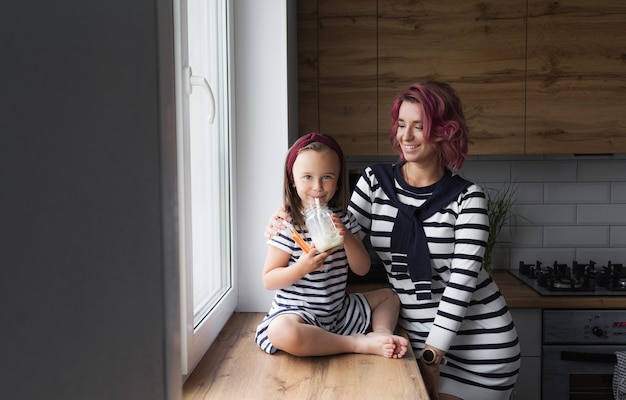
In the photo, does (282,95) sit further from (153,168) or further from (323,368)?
(153,168)

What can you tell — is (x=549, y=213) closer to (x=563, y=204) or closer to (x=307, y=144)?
(x=563, y=204)

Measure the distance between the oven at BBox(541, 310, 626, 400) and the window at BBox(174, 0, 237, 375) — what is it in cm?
125

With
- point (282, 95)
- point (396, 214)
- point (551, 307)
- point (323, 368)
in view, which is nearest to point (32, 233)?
point (323, 368)

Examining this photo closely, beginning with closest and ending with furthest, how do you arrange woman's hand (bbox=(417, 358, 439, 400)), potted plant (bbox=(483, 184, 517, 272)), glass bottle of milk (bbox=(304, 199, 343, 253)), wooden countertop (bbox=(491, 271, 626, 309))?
1. glass bottle of milk (bbox=(304, 199, 343, 253))
2. woman's hand (bbox=(417, 358, 439, 400))
3. wooden countertop (bbox=(491, 271, 626, 309))
4. potted plant (bbox=(483, 184, 517, 272))

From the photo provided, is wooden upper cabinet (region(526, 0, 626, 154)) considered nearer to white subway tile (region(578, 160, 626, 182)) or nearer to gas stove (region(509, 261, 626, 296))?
white subway tile (region(578, 160, 626, 182))

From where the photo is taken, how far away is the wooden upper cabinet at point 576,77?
2209mm

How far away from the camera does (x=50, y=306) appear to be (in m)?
0.11

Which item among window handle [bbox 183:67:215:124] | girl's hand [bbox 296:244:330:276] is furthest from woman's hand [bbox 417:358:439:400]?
window handle [bbox 183:67:215:124]

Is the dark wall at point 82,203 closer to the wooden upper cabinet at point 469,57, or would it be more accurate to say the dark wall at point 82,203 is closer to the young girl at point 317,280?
the young girl at point 317,280

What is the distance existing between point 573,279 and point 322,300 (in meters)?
1.37

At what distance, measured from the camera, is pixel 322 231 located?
3.85 ft

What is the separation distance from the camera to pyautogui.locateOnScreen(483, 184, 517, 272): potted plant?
2.44 metres

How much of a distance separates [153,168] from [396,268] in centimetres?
135

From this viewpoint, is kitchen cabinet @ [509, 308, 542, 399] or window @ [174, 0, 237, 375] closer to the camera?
window @ [174, 0, 237, 375]
